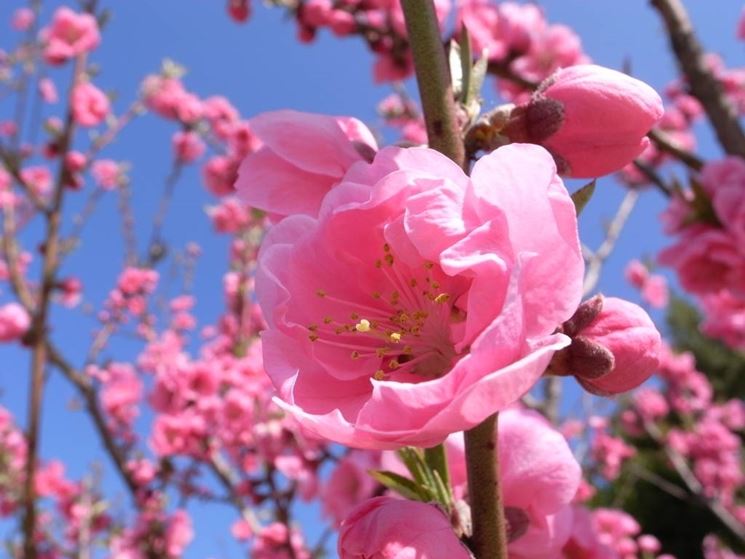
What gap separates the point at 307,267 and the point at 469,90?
349 millimetres

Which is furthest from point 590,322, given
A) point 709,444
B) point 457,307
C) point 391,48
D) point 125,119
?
point 709,444

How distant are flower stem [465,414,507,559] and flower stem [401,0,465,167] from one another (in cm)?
32

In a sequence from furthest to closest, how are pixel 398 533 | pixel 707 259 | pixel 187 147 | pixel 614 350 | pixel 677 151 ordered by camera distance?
pixel 187 147, pixel 677 151, pixel 707 259, pixel 614 350, pixel 398 533

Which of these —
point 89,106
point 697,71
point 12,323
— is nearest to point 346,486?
point 697,71

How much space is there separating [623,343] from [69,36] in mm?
5173

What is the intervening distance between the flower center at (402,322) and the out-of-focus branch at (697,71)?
89.1 inches

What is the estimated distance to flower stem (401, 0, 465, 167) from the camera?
0.80 metres

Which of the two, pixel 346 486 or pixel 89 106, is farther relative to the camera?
pixel 89 106

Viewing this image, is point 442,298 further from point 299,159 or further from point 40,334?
point 40,334

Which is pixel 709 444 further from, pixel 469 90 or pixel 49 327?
pixel 469 90

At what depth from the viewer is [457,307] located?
82 cm

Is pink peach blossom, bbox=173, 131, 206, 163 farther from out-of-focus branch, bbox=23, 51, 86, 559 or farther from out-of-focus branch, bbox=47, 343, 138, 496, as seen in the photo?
out-of-focus branch, bbox=47, 343, 138, 496

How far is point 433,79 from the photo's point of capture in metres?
0.82

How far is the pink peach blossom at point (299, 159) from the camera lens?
2.89 feet
